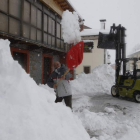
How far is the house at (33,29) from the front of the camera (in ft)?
21.7

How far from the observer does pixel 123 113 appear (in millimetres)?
5250

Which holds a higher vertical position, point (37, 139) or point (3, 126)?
point (3, 126)

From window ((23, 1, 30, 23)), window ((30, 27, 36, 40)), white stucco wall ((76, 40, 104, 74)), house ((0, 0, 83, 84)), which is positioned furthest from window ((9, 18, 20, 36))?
white stucco wall ((76, 40, 104, 74))

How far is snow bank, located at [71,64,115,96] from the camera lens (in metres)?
10.0

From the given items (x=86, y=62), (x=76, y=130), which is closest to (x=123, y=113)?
(x=76, y=130)

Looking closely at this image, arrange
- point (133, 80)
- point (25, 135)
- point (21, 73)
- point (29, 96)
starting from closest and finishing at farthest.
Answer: point (25, 135)
point (29, 96)
point (21, 73)
point (133, 80)

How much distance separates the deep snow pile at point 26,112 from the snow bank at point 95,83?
23.1ft

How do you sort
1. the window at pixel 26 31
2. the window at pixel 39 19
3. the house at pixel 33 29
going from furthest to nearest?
1. the window at pixel 39 19
2. the window at pixel 26 31
3. the house at pixel 33 29

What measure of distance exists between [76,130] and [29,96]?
0.94 m

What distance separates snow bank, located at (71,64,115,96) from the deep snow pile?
7.04 metres

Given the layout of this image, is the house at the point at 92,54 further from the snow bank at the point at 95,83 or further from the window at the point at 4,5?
the window at the point at 4,5

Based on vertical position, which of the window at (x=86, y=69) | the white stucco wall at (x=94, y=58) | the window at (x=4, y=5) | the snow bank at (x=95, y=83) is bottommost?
the snow bank at (x=95, y=83)

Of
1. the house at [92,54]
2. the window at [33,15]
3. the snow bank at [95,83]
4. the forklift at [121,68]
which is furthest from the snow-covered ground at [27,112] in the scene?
the house at [92,54]

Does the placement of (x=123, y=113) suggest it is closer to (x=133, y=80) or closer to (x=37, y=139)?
(x=133, y=80)
